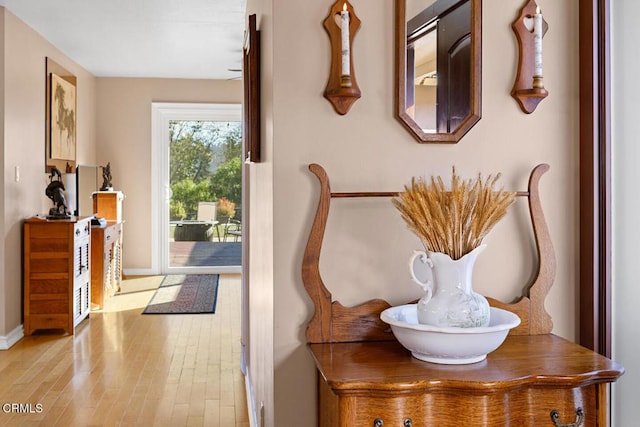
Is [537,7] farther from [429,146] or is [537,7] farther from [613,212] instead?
[613,212]

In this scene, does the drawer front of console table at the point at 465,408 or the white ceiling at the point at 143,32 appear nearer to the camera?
the drawer front of console table at the point at 465,408

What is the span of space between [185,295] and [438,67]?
568 cm

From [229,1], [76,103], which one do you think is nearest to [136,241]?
[76,103]

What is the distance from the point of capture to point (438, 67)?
194cm

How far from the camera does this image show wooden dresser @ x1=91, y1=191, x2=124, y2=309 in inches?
253

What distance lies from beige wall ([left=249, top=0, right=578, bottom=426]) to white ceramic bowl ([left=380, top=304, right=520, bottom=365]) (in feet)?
0.91

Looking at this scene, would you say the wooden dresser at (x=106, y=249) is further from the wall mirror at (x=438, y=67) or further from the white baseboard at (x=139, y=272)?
the wall mirror at (x=438, y=67)

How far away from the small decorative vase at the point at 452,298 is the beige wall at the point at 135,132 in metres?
7.02

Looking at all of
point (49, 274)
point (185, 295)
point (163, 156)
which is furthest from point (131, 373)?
point (163, 156)

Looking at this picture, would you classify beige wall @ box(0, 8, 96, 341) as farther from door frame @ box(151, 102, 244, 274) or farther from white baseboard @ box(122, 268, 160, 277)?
white baseboard @ box(122, 268, 160, 277)

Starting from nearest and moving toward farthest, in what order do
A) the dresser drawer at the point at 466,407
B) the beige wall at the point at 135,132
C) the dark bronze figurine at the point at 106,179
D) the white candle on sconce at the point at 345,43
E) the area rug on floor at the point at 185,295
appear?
the dresser drawer at the point at 466,407 < the white candle on sconce at the point at 345,43 < the area rug on floor at the point at 185,295 < the dark bronze figurine at the point at 106,179 < the beige wall at the point at 135,132

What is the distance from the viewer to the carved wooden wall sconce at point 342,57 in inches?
71.4

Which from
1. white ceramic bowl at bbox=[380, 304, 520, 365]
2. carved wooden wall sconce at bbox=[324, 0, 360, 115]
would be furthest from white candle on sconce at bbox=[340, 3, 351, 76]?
white ceramic bowl at bbox=[380, 304, 520, 365]

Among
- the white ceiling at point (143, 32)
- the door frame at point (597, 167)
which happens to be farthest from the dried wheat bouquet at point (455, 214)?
the white ceiling at point (143, 32)
